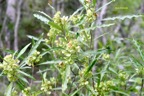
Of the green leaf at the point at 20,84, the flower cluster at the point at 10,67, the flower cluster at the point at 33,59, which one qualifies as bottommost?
the green leaf at the point at 20,84

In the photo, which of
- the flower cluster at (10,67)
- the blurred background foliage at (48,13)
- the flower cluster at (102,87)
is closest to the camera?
the flower cluster at (10,67)

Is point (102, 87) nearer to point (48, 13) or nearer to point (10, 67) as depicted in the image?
point (10, 67)

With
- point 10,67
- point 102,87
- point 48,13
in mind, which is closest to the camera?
point 10,67

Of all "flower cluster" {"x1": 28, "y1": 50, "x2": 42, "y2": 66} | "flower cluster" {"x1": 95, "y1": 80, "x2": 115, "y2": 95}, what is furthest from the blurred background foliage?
"flower cluster" {"x1": 28, "y1": 50, "x2": 42, "y2": 66}

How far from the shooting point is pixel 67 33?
4.00 ft

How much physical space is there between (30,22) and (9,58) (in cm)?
415

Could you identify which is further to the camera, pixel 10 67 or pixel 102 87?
pixel 102 87

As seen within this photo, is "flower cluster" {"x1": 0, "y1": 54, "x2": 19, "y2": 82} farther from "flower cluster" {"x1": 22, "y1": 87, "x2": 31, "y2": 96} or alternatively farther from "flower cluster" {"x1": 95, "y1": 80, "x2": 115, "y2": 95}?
"flower cluster" {"x1": 95, "y1": 80, "x2": 115, "y2": 95}

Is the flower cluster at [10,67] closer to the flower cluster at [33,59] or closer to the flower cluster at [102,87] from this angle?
the flower cluster at [33,59]

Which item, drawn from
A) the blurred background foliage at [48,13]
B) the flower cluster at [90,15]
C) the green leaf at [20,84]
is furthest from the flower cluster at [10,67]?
the blurred background foliage at [48,13]

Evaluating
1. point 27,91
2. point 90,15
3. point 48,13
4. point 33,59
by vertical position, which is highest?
point 48,13

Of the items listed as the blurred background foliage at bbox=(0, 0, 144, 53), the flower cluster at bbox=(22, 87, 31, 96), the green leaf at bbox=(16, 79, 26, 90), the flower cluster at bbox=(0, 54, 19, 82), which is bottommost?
the flower cluster at bbox=(22, 87, 31, 96)

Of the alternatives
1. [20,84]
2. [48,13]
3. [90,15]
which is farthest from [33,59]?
[48,13]

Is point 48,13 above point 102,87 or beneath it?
above
